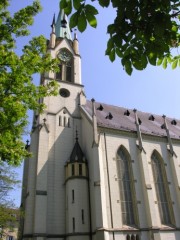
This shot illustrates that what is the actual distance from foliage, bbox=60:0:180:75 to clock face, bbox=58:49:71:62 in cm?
3125

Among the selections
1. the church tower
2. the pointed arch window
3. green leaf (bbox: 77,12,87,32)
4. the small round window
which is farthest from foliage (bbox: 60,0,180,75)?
the pointed arch window

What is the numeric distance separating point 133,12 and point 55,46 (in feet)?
107

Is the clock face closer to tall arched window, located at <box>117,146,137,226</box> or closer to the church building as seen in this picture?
the church building

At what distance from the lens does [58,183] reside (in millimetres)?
23453

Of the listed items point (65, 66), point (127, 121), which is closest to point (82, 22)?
point (127, 121)

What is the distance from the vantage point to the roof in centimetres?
2746

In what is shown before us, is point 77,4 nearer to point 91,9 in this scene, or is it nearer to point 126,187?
point 91,9

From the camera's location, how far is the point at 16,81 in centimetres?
1030

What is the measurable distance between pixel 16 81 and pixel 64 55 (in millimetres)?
25281

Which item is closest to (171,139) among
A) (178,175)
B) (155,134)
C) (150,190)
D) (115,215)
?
(155,134)

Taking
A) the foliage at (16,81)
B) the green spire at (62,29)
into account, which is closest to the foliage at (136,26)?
the foliage at (16,81)

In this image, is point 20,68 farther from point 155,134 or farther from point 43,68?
point 155,134

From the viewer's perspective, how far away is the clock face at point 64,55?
3408 cm

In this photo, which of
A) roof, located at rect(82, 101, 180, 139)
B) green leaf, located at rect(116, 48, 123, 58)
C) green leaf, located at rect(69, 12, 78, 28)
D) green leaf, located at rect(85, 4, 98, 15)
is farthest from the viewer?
roof, located at rect(82, 101, 180, 139)
